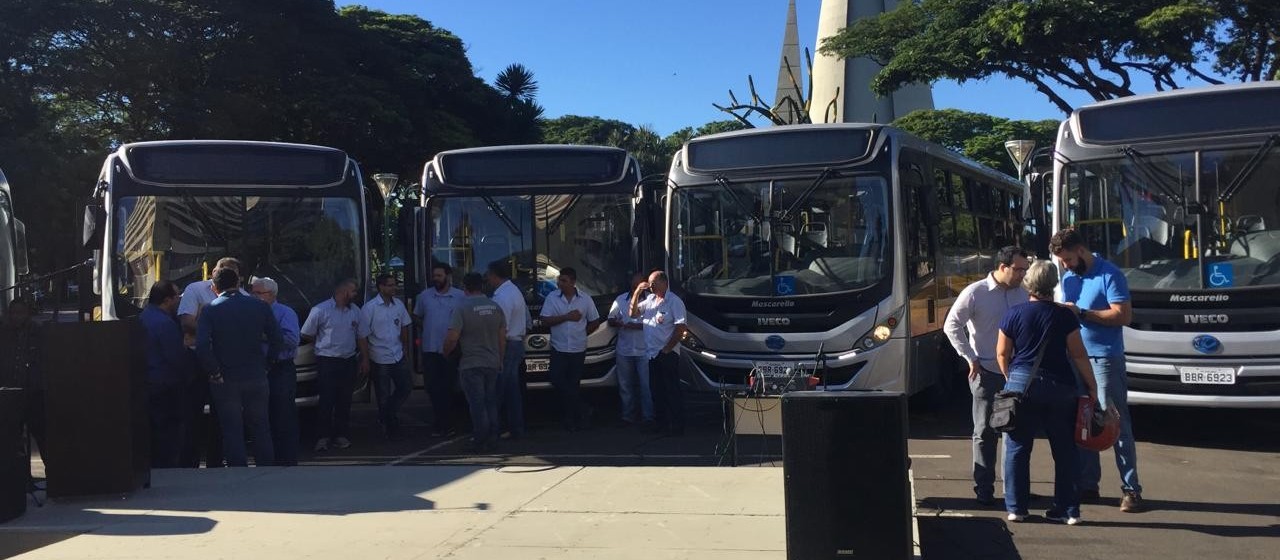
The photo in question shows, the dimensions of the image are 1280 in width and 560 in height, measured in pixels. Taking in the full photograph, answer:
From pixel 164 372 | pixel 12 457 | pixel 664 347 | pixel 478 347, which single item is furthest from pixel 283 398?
pixel 664 347

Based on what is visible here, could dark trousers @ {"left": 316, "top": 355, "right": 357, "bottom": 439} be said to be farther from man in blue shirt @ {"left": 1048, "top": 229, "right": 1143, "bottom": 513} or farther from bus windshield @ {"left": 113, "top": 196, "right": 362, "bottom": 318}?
man in blue shirt @ {"left": 1048, "top": 229, "right": 1143, "bottom": 513}

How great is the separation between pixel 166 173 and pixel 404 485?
5.41 metres

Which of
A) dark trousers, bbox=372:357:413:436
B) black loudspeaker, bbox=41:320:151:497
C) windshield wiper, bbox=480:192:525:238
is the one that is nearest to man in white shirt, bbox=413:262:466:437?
dark trousers, bbox=372:357:413:436

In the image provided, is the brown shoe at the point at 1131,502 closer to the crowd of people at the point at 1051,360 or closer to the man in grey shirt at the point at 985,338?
the crowd of people at the point at 1051,360

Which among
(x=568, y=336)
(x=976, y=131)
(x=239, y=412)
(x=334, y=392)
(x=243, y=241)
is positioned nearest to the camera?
(x=239, y=412)

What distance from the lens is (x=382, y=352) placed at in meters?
12.1

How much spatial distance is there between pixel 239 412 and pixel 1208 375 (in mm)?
8034

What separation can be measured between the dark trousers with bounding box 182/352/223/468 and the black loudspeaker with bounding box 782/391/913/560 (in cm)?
595

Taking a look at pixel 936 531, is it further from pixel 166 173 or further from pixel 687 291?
pixel 166 173

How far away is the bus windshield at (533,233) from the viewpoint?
1342 centimetres

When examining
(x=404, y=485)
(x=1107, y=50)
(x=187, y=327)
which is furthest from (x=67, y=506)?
(x=1107, y=50)

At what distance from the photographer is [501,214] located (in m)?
13.4

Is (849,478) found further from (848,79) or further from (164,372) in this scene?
(848,79)

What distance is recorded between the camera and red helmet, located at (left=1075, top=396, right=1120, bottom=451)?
22.7 feet
